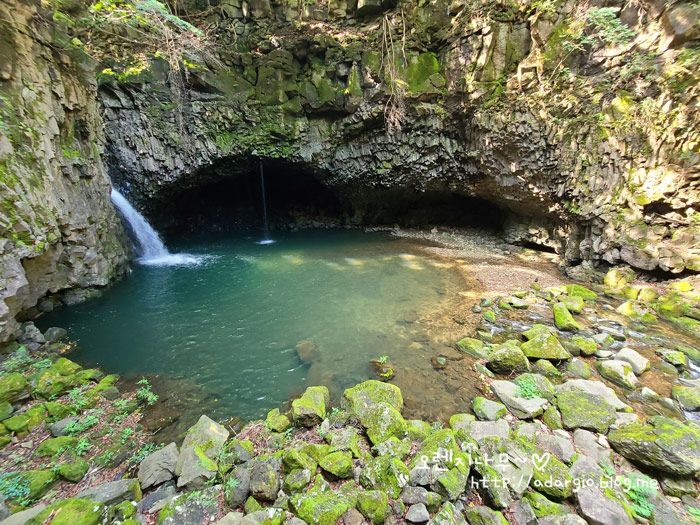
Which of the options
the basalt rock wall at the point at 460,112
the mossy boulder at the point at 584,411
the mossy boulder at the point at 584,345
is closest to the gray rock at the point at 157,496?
the mossy boulder at the point at 584,411

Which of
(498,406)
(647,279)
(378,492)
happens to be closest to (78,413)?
(378,492)

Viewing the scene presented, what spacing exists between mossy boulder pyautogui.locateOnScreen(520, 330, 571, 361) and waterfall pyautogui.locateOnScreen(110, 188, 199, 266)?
10.9 meters

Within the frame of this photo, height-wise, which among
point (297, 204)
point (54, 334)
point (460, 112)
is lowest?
point (54, 334)

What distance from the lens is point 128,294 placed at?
825cm

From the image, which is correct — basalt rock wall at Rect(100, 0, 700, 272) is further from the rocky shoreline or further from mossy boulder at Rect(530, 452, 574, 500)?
mossy boulder at Rect(530, 452, 574, 500)

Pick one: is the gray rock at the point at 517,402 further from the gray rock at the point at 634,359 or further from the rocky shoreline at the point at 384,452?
the gray rock at the point at 634,359

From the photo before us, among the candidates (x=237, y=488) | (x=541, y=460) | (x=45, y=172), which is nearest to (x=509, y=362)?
(x=541, y=460)

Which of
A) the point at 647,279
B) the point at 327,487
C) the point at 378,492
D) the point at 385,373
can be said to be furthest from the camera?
the point at 647,279

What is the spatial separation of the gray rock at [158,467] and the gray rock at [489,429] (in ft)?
11.2

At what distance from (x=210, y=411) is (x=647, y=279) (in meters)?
10.4

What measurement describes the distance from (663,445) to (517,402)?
137cm

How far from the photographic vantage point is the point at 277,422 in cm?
397

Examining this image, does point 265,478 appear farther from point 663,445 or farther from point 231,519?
point 663,445

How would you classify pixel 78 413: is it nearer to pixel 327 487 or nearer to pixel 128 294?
pixel 327 487
